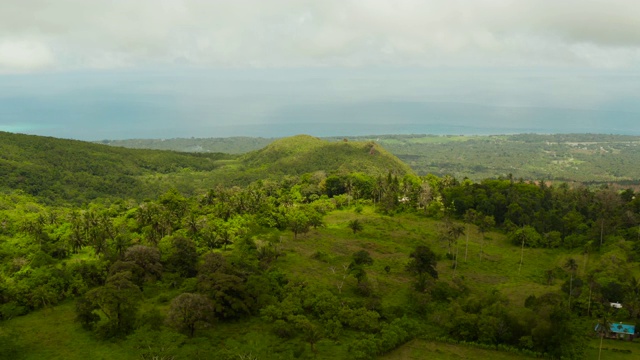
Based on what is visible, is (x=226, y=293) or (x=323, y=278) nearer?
(x=226, y=293)

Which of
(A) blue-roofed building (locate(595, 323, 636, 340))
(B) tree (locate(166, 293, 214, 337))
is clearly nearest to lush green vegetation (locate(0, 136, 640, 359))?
(B) tree (locate(166, 293, 214, 337))

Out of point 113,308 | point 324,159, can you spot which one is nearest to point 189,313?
point 113,308

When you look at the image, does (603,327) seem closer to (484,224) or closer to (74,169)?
(484,224)

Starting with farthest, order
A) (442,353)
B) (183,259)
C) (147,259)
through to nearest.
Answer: (183,259)
(147,259)
(442,353)

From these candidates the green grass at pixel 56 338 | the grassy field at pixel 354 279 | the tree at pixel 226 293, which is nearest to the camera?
the green grass at pixel 56 338

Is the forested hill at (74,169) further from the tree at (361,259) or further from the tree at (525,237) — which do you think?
the tree at (525,237)

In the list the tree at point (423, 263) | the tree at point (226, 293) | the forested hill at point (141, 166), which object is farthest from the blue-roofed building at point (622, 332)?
the forested hill at point (141, 166)
